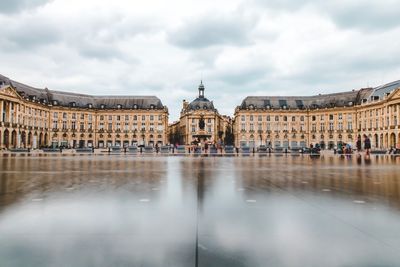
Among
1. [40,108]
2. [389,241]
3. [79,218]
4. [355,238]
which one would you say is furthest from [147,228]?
[40,108]

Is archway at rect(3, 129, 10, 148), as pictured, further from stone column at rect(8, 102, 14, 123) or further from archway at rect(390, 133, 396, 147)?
archway at rect(390, 133, 396, 147)

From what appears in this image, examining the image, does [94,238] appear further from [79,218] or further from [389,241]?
[389,241]

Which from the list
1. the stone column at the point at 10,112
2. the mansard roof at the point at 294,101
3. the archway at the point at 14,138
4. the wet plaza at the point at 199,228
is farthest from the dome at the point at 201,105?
the wet plaza at the point at 199,228

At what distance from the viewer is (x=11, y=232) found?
5262mm

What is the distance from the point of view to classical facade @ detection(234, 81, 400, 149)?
328 ft

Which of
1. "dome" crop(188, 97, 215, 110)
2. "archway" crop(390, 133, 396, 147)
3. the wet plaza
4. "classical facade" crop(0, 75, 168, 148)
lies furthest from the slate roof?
the wet plaza

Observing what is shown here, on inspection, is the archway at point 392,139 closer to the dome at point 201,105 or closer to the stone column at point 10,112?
the dome at point 201,105

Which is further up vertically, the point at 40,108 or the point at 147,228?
the point at 40,108

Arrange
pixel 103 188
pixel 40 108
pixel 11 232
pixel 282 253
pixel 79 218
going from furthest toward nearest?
pixel 40 108 → pixel 103 188 → pixel 79 218 → pixel 11 232 → pixel 282 253

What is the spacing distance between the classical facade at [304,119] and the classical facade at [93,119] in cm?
2964

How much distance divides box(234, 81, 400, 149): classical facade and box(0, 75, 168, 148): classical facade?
29639 millimetres

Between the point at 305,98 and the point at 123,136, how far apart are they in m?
63.3

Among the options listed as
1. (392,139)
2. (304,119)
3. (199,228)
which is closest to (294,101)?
(304,119)

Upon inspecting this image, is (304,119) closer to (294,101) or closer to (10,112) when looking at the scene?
(294,101)
